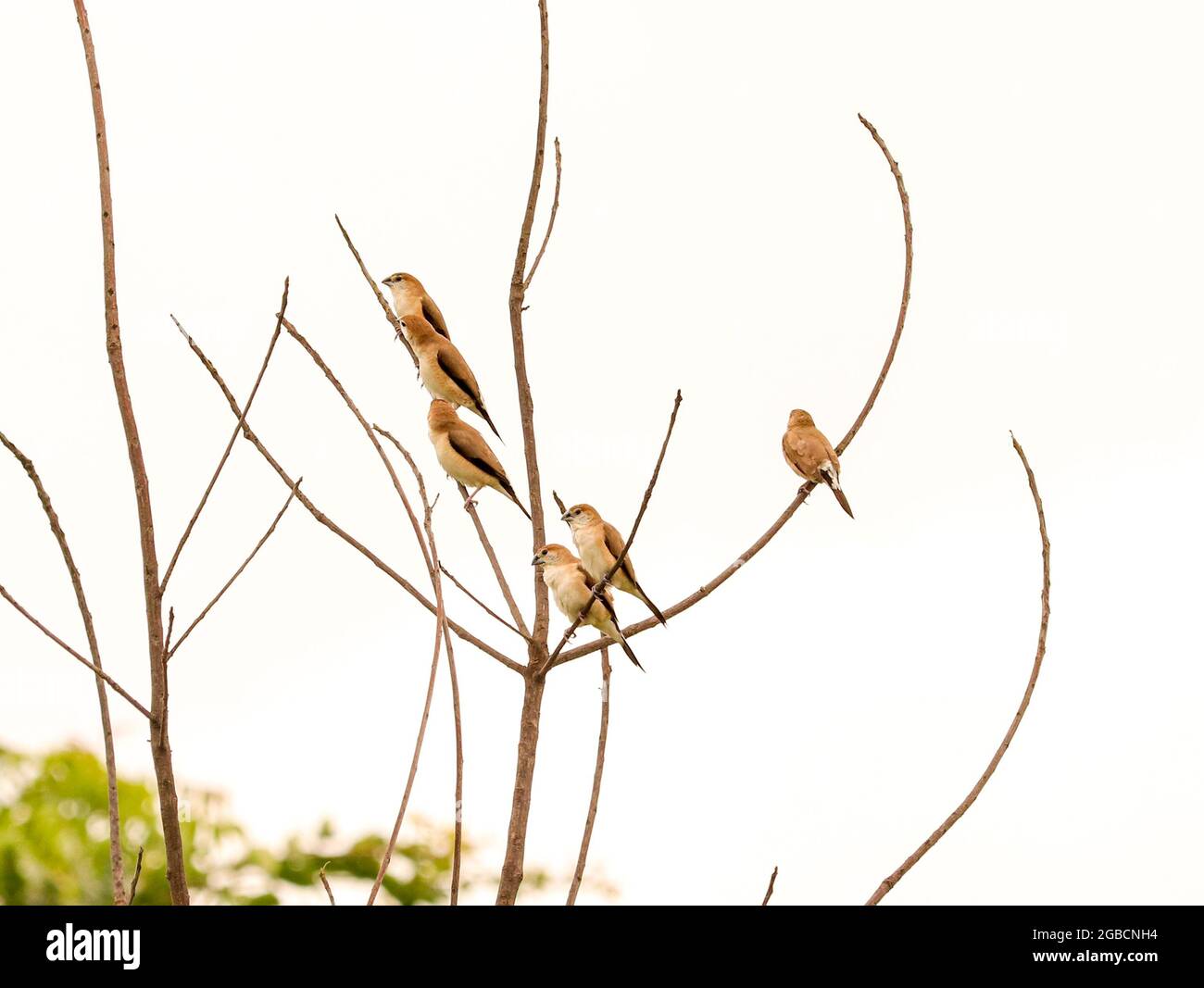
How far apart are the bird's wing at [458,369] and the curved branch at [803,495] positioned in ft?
9.00

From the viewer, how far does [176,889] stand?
104 inches

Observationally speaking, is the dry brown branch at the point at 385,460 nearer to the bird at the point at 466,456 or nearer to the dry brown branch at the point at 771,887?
the dry brown branch at the point at 771,887

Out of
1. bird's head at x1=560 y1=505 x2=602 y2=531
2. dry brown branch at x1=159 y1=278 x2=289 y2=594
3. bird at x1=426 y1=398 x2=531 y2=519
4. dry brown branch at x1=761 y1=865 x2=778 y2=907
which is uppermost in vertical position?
bird at x1=426 y1=398 x2=531 y2=519

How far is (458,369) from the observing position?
630cm

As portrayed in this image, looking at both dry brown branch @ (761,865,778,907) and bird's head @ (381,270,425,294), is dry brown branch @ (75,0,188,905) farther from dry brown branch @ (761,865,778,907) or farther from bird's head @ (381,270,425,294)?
bird's head @ (381,270,425,294)

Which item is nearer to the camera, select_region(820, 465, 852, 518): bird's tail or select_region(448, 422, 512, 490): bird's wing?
select_region(448, 422, 512, 490): bird's wing

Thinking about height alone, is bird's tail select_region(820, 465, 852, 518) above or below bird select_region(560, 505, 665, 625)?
above

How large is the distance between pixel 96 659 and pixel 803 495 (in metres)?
1.62

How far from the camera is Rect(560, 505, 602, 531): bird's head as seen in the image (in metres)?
6.33

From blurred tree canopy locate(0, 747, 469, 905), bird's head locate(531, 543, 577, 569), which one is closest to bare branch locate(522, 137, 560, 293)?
bird's head locate(531, 543, 577, 569)

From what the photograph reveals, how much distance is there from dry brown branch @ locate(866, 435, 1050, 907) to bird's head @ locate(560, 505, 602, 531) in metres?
3.22
